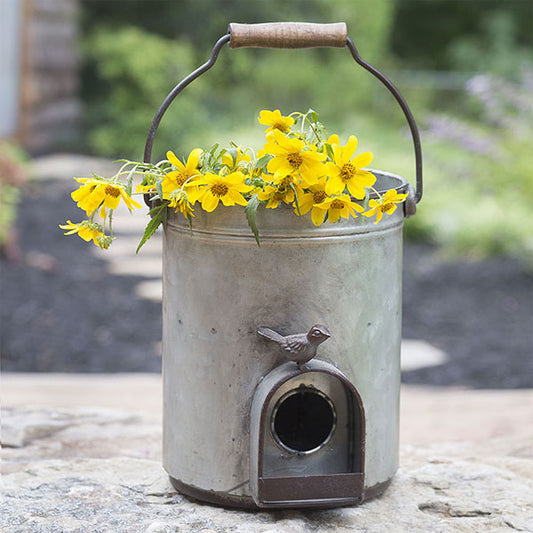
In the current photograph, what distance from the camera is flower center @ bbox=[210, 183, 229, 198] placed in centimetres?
174

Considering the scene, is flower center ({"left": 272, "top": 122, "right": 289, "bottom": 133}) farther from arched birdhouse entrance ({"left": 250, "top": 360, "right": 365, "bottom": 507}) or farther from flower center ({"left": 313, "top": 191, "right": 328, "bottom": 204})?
arched birdhouse entrance ({"left": 250, "top": 360, "right": 365, "bottom": 507})

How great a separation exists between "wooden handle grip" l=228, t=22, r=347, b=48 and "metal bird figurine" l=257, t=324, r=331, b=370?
644 mm

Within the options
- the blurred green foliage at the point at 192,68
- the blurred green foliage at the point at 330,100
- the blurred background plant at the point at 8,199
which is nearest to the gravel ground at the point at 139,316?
the blurred background plant at the point at 8,199

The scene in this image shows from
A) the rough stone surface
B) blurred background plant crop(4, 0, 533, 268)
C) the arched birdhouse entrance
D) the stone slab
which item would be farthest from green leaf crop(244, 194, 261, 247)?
blurred background plant crop(4, 0, 533, 268)

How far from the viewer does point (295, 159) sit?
173 cm

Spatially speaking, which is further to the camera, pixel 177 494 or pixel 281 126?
pixel 177 494

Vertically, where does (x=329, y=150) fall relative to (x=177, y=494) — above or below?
above

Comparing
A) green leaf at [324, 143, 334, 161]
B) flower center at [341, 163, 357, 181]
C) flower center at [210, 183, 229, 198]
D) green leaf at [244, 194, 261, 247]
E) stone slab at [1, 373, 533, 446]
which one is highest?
green leaf at [324, 143, 334, 161]

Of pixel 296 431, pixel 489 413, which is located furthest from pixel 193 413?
pixel 489 413

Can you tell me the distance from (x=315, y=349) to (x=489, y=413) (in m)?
1.51

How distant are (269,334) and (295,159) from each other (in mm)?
378

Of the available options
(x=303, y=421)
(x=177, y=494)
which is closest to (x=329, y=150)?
(x=303, y=421)

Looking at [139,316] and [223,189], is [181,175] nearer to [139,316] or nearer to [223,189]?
[223,189]

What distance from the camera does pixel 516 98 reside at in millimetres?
6402
